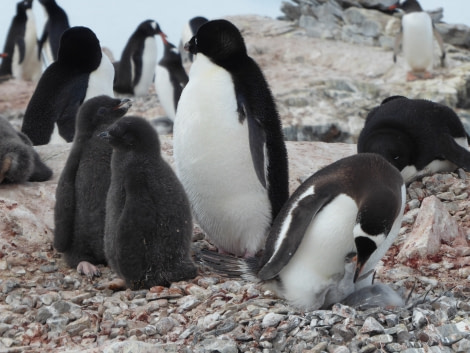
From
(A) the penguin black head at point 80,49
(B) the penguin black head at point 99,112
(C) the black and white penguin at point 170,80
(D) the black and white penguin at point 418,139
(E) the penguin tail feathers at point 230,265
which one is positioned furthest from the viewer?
(C) the black and white penguin at point 170,80

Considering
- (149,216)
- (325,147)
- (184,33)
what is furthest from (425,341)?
(184,33)

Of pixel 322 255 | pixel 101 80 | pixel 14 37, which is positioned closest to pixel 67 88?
pixel 101 80

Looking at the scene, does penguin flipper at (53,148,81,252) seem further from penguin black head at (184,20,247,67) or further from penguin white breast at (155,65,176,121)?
penguin white breast at (155,65,176,121)

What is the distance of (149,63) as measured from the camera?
1623 cm

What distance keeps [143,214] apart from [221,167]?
932 mm

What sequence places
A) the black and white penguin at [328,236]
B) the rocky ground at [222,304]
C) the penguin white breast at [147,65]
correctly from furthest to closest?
the penguin white breast at [147,65] → the black and white penguin at [328,236] → the rocky ground at [222,304]

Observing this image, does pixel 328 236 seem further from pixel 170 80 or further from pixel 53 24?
pixel 53 24

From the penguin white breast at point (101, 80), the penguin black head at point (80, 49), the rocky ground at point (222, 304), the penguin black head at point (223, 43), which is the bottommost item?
the rocky ground at point (222, 304)

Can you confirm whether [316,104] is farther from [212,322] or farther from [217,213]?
[212,322]

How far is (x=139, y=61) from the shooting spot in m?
16.0

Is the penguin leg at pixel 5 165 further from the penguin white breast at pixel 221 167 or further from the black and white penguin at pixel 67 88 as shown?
the black and white penguin at pixel 67 88

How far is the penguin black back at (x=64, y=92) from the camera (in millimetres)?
7270

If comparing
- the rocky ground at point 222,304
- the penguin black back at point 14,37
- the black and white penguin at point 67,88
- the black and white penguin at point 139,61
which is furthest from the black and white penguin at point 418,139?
the penguin black back at point 14,37

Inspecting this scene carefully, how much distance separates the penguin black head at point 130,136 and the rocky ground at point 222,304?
745 mm
